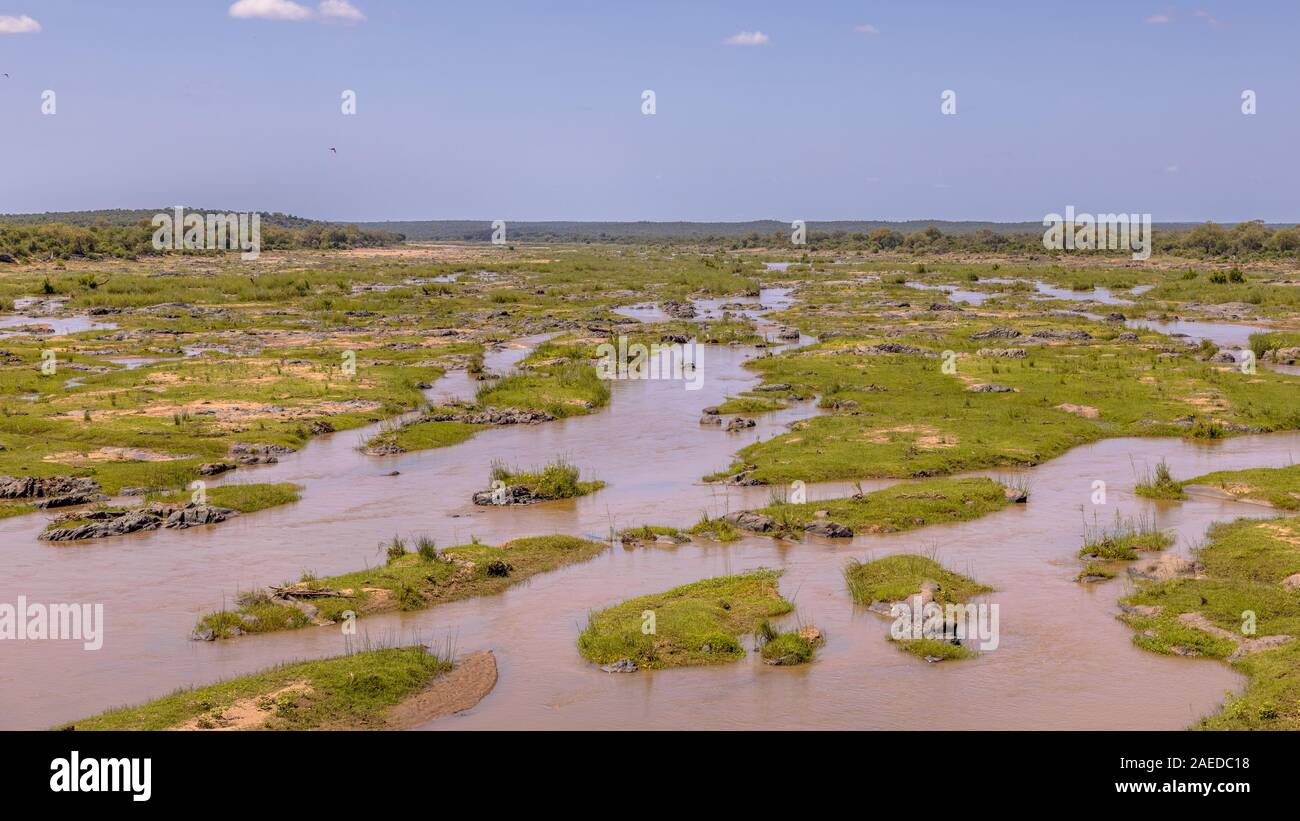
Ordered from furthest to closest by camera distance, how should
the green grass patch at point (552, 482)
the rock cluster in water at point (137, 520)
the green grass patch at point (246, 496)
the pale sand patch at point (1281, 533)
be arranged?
the green grass patch at point (552, 482) < the green grass patch at point (246, 496) < the rock cluster in water at point (137, 520) < the pale sand patch at point (1281, 533)

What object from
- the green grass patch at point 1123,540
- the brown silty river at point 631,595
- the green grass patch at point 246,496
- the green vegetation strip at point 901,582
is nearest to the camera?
the brown silty river at point 631,595

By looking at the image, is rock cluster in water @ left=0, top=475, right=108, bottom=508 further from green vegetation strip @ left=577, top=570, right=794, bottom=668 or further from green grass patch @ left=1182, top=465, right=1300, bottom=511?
green grass patch @ left=1182, top=465, right=1300, bottom=511

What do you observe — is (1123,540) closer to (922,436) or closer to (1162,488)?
(1162,488)

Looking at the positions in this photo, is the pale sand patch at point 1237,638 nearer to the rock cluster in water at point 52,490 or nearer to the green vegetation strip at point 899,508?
the green vegetation strip at point 899,508
